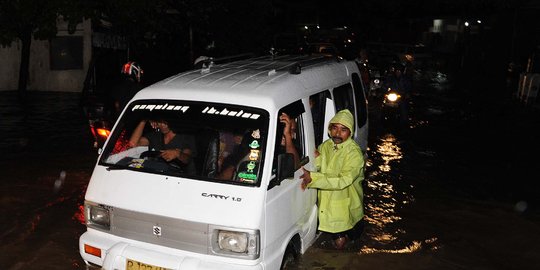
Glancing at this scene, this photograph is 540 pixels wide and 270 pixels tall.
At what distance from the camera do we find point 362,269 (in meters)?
5.77

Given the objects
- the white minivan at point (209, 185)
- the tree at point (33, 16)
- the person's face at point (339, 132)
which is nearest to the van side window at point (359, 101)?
the person's face at point (339, 132)

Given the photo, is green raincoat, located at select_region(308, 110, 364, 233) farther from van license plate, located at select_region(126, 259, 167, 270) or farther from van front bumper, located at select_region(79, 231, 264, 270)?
van license plate, located at select_region(126, 259, 167, 270)

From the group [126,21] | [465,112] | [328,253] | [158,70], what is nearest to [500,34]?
[465,112]

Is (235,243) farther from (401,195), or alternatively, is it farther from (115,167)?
(401,195)

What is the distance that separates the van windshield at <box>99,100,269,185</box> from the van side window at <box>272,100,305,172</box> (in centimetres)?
19

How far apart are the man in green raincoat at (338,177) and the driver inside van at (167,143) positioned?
113cm

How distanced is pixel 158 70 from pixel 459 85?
597 inches

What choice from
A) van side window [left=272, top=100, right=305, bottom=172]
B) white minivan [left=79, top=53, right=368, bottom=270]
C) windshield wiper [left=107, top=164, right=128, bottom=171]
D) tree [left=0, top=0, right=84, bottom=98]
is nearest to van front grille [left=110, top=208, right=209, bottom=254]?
white minivan [left=79, top=53, right=368, bottom=270]

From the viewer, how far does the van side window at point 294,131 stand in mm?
4449

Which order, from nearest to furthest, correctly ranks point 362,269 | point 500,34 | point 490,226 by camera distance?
point 362,269 < point 490,226 < point 500,34

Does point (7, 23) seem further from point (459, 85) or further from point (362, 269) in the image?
point (459, 85)

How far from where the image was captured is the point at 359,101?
7254mm

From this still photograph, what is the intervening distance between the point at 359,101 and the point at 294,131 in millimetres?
2574

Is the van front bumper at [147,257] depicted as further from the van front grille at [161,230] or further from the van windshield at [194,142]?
the van windshield at [194,142]
